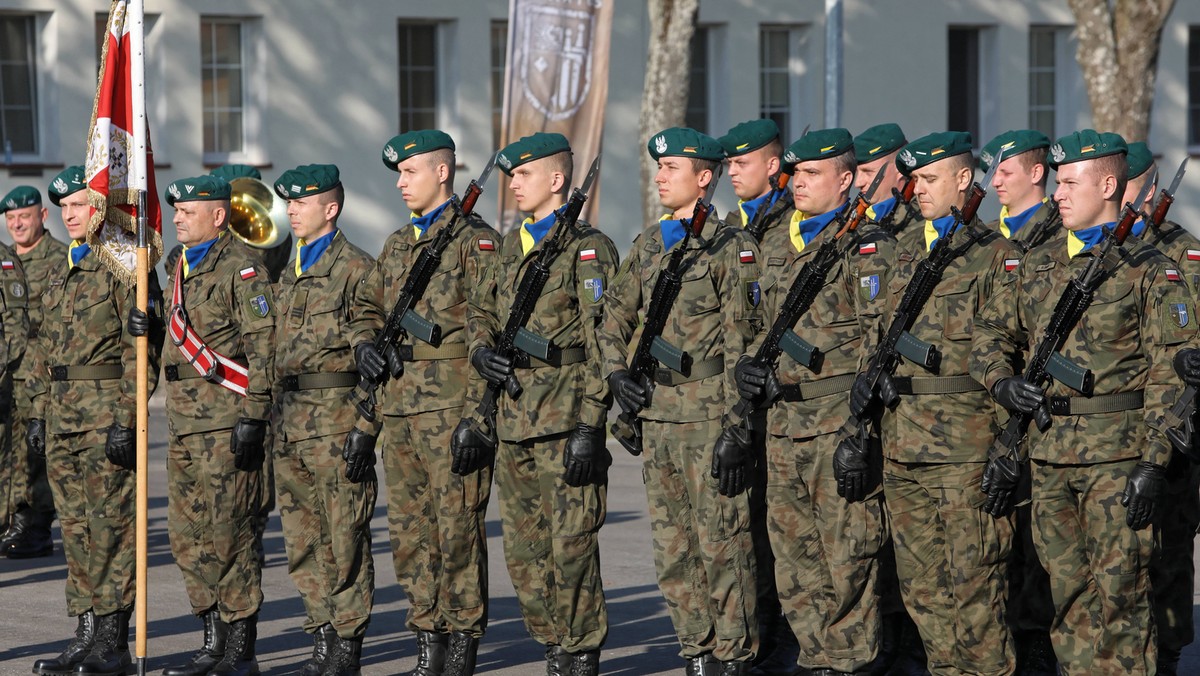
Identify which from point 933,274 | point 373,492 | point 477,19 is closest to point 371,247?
point 477,19

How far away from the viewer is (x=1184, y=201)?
2722cm

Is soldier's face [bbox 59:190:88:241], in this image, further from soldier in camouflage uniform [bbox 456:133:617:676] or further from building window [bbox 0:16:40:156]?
building window [bbox 0:16:40:156]

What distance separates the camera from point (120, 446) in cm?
824

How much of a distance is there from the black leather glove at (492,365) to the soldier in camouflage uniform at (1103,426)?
6.50 feet

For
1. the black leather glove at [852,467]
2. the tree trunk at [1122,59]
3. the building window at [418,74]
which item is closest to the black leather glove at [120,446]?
the black leather glove at [852,467]

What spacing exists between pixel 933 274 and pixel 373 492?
2.70m

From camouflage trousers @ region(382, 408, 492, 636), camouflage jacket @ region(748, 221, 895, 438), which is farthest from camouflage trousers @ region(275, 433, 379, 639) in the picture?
camouflage jacket @ region(748, 221, 895, 438)

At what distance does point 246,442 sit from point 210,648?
38.7 inches

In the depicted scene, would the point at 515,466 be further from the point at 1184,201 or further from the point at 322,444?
the point at 1184,201

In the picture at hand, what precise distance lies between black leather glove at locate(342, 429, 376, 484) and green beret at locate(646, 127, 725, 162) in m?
1.74

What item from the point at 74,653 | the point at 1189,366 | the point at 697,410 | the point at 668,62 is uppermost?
the point at 668,62

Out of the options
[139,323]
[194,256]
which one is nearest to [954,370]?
[139,323]

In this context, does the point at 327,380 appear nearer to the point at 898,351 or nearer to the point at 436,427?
the point at 436,427

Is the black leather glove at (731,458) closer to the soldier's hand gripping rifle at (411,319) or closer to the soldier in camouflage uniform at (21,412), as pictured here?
the soldier's hand gripping rifle at (411,319)
